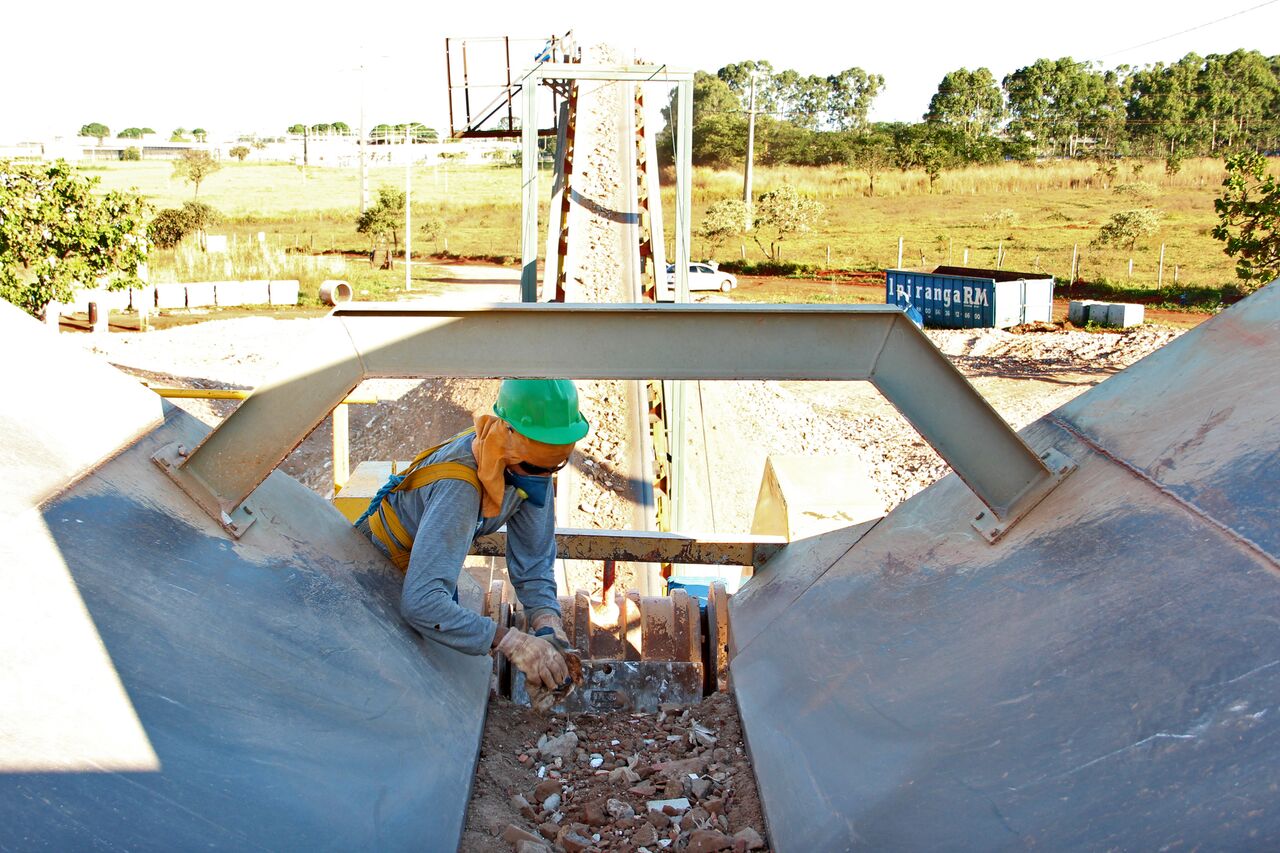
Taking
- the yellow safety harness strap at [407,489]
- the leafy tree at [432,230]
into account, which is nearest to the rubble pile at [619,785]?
the yellow safety harness strap at [407,489]

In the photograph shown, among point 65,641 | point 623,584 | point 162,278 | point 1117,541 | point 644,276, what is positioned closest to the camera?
point 65,641

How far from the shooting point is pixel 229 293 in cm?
2542

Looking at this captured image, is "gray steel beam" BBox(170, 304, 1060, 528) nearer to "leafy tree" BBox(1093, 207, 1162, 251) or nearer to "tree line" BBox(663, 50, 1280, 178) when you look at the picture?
"leafy tree" BBox(1093, 207, 1162, 251)

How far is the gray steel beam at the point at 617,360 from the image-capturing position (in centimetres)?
287

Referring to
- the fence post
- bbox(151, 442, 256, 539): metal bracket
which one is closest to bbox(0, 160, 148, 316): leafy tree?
the fence post

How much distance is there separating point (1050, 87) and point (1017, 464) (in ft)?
215

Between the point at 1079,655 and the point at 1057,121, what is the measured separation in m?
64.8

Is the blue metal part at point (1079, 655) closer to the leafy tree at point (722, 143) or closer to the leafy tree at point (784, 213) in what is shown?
the leafy tree at point (784, 213)

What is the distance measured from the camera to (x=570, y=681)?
3.31 meters

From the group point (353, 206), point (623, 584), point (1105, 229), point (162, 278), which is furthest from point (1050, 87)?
point (623, 584)

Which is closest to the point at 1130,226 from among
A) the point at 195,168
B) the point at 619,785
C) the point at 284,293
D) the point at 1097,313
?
the point at 1097,313

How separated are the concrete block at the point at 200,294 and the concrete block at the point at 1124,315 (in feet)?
67.0

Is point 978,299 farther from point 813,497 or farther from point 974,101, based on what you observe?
point 974,101

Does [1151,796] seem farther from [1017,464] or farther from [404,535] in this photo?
[404,535]
